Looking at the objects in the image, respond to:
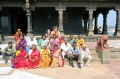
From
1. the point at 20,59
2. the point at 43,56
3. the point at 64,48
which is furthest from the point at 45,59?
the point at 64,48

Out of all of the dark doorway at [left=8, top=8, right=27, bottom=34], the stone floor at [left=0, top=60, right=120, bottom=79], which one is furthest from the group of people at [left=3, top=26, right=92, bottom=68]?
the dark doorway at [left=8, top=8, right=27, bottom=34]

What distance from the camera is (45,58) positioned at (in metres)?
8.08

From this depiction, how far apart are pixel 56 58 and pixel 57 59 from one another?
0.21 feet

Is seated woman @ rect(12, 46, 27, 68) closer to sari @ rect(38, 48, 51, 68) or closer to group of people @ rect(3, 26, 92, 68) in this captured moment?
group of people @ rect(3, 26, 92, 68)

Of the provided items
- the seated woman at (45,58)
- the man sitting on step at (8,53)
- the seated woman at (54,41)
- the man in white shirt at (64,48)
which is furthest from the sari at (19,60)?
the man in white shirt at (64,48)

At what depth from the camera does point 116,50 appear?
31.7ft

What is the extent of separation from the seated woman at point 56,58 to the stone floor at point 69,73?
0.83ft

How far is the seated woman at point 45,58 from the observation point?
8055mm

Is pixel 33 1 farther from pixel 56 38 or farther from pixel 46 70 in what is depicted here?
pixel 46 70

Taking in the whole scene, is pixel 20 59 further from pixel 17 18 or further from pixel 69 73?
pixel 17 18

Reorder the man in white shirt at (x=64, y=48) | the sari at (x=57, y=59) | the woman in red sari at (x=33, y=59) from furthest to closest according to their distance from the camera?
the man in white shirt at (x=64, y=48) → the sari at (x=57, y=59) → the woman in red sari at (x=33, y=59)

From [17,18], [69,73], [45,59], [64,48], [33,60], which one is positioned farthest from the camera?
[17,18]

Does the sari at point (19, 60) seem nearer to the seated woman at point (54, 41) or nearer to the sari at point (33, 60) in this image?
the sari at point (33, 60)

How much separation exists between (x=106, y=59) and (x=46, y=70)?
3002 millimetres
